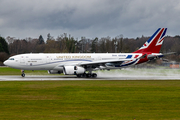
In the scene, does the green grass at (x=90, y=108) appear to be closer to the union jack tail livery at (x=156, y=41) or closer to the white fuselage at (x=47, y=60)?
the white fuselage at (x=47, y=60)

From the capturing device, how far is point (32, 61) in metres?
37.1

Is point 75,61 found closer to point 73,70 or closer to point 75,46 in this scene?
point 73,70

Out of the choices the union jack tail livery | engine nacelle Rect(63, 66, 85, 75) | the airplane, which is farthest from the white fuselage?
the union jack tail livery

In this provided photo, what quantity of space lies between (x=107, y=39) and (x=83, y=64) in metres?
98.2

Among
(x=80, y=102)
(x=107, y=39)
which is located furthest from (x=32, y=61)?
(x=107, y=39)

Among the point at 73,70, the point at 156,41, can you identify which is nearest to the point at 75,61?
the point at 73,70

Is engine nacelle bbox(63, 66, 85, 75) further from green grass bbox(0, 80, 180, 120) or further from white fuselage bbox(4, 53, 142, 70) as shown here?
green grass bbox(0, 80, 180, 120)

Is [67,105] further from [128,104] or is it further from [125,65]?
[125,65]

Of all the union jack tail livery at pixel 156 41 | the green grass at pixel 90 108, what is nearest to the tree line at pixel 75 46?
the union jack tail livery at pixel 156 41

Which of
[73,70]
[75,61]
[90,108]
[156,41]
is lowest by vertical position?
[90,108]

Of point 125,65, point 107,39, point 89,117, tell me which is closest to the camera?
point 89,117

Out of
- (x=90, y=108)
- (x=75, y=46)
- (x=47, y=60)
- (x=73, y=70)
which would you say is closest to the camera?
(x=90, y=108)

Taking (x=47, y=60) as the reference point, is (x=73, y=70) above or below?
below

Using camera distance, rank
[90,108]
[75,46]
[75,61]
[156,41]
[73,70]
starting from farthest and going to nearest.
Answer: [75,46] < [156,41] < [75,61] < [73,70] < [90,108]
